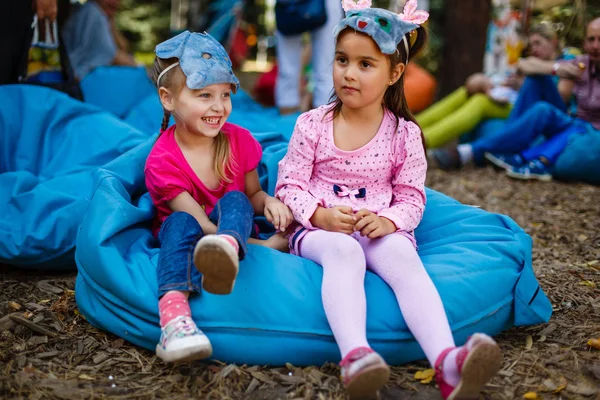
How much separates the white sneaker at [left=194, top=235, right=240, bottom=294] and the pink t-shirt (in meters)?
0.56

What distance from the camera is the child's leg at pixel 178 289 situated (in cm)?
196

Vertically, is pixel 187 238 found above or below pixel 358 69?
below

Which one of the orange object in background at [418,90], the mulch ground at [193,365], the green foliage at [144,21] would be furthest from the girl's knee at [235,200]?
the green foliage at [144,21]

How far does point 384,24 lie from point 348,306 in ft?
3.45

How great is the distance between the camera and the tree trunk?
7.02 m

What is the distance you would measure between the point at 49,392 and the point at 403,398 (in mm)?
1126

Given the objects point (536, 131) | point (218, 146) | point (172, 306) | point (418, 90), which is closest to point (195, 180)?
point (218, 146)

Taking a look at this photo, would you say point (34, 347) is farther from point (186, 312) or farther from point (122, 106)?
point (122, 106)

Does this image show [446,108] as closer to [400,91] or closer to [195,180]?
[400,91]

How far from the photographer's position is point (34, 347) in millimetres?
2295

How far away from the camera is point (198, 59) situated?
2396 millimetres

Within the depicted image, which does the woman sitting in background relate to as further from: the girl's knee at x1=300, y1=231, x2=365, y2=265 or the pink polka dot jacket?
the girl's knee at x1=300, y1=231, x2=365, y2=265

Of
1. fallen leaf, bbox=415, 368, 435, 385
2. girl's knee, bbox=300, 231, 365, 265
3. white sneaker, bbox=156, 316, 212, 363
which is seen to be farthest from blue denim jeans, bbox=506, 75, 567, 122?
white sneaker, bbox=156, 316, 212, 363

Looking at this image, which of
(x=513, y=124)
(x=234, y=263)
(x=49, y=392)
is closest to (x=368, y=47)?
(x=234, y=263)
